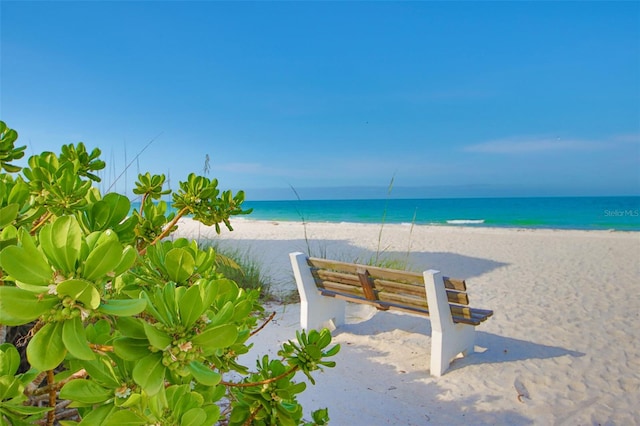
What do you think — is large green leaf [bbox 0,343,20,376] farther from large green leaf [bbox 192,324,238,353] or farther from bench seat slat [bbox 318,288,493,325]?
bench seat slat [bbox 318,288,493,325]

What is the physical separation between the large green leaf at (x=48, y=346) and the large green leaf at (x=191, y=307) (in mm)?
170

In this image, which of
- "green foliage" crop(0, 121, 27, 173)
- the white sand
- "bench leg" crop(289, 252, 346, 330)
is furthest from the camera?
"bench leg" crop(289, 252, 346, 330)

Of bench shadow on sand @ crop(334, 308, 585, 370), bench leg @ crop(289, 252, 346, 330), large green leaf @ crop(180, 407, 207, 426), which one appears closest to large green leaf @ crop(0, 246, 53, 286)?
large green leaf @ crop(180, 407, 207, 426)

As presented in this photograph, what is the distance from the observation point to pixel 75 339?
1.97 feet

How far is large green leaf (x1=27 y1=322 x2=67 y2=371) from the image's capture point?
0.60 metres

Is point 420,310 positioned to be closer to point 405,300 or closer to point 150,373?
point 405,300

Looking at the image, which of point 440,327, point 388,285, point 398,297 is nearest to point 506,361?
point 440,327

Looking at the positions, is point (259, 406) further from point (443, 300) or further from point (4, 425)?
point (443, 300)

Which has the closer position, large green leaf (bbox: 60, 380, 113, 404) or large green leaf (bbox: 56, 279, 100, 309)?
large green leaf (bbox: 56, 279, 100, 309)

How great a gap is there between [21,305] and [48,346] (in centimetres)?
9

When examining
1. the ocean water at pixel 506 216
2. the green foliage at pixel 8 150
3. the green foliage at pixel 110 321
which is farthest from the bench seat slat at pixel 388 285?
the ocean water at pixel 506 216

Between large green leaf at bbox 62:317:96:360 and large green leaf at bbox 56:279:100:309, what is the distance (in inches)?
1.6

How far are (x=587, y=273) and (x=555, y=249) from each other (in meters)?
3.87

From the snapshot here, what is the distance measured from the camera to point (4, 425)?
0.72 m
